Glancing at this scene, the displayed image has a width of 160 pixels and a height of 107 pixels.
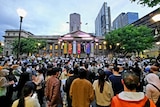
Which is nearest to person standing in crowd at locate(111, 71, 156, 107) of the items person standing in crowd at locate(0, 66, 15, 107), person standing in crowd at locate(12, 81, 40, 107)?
person standing in crowd at locate(12, 81, 40, 107)

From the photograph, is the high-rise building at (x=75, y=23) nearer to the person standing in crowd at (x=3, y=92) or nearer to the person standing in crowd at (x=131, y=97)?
the person standing in crowd at (x=3, y=92)

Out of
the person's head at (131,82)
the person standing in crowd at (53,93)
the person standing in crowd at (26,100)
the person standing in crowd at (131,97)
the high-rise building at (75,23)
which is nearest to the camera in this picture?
the person standing in crowd at (131,97)

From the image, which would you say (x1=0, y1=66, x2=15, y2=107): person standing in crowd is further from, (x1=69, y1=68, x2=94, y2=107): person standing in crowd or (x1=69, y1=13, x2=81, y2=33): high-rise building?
(x1=69, y1=13, x2=81, y2=33): high-rise building

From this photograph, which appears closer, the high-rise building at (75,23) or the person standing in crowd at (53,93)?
the person standing in crowd at (53,93)

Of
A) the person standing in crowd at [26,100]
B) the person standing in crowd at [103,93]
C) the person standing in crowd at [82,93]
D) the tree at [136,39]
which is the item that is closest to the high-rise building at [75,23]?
the tree at [136,39]

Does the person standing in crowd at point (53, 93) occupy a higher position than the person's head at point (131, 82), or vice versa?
the person's head at point (131, 82)

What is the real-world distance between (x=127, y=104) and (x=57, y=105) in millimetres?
3006

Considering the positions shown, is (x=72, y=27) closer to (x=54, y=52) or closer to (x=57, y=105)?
(x=54, y=52)

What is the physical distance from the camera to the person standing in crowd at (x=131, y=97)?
187 centimetres

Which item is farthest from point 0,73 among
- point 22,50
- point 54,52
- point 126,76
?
point 54,52

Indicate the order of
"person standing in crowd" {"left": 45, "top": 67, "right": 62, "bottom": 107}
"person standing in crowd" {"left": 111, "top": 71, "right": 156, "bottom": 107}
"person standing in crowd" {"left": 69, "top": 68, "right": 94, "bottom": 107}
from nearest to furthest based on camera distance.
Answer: "person standing in crowd" {"left": 111, "top": 71, "right": 156, "bottom": 107} → "person standing in crowd" {"left": 69, "top": 68, "right": 94, "bottom": 107} → "person standing in crowd" {"left": 45, "top": 67, "right": 62, "bottom": 107}

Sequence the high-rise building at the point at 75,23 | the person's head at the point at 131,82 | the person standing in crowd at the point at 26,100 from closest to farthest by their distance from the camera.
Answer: the person's head at the point at 131,82, the person standing in crowd at the point at 26,100, the high-rise building at the point at 75,23

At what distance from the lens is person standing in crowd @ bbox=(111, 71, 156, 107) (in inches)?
73.5

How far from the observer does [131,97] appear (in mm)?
1911
